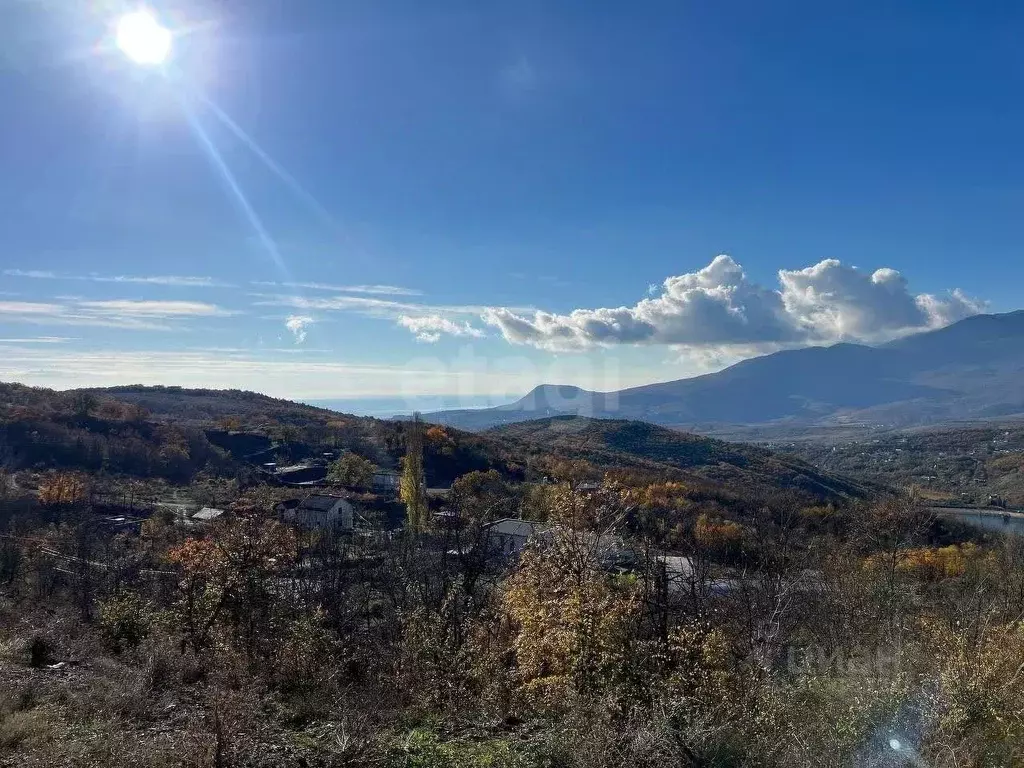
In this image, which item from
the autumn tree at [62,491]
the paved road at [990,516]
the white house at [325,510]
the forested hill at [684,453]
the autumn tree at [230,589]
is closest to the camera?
the autumn tree at [230,589]

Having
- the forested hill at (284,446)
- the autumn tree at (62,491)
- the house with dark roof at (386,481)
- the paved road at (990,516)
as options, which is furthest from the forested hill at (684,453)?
the autumn tree at (62,491)

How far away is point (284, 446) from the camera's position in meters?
A: 63.2

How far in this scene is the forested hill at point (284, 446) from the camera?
1986 inches

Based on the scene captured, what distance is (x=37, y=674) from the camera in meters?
10.1

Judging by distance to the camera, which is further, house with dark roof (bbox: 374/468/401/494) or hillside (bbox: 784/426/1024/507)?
hillside (bbox: 784/426/1024/507)

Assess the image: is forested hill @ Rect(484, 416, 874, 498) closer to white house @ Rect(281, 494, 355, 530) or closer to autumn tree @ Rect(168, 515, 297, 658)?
white house @ Rect(281, 494, 355, 530)

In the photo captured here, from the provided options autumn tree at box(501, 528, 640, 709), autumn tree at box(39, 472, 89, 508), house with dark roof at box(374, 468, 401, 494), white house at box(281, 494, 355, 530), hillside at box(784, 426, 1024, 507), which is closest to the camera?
autumn tree at box(501, 528, 640, 709)

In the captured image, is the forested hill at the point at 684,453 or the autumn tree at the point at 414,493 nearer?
the autumn tree at the point at 414,493

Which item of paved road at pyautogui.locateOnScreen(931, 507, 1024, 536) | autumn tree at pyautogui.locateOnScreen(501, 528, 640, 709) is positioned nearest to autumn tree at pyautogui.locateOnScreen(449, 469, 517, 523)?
autumn tree at pyautogui.locateOnScreen(501, 528, 640, 709)

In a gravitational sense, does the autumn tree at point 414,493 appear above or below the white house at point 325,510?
above

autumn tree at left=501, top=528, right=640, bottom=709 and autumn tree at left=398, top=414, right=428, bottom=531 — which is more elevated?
autumn tree at left=501, top=528, right=640, bottom=709

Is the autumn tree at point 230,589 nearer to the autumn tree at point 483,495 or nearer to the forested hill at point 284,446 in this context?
the autumn tree at point 483,495

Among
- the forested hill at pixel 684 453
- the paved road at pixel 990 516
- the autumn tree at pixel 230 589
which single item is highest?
the autumn tree at pixel 230 589

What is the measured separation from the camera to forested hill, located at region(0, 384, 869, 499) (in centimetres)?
5044
